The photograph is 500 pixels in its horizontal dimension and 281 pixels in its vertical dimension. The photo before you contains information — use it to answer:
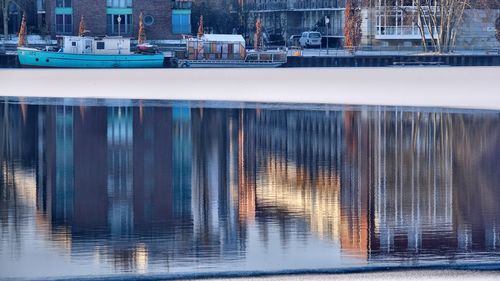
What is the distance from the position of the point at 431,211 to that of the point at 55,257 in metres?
4.93

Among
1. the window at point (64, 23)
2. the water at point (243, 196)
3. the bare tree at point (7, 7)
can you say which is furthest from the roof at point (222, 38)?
the water at point (243, 196)

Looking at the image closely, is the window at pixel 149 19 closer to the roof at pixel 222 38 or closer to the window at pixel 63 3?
the window at pixel 63 3

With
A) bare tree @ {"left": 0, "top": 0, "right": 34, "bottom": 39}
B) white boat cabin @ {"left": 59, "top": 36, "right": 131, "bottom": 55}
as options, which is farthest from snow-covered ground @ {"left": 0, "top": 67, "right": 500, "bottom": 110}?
bare tree @ {"left": 0, "top": 0, "right": 34, "bottom": 39}

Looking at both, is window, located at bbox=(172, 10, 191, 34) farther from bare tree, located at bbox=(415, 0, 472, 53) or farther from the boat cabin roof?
bare tree, located at bbox=(415, 0, 472, 53)

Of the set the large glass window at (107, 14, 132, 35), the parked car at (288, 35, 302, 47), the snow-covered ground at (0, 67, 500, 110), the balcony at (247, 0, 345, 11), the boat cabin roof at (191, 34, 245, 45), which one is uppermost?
the balcony at (247, 0, 345, 11)

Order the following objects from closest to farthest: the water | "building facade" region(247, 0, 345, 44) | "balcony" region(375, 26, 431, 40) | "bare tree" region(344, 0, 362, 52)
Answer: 1. the water
2. "bare tree" region(344, 0, 362, 52)
3. "balcony" region(375, 26, 431, 40)
4. "building facade" region(247, 0, 345, 44)

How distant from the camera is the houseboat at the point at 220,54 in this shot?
7412 centimetres

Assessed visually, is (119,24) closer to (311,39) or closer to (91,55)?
(91,55)

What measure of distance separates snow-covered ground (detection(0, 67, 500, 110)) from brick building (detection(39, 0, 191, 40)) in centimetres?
1984

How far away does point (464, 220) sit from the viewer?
14172 millimetres

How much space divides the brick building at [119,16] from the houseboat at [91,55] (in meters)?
7.11

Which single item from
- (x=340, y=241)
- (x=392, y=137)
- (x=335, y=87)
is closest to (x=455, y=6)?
(x=335, y=87)

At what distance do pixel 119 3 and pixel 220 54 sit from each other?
10.4 meters

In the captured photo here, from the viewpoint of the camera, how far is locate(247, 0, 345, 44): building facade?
292ft
